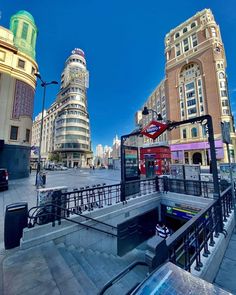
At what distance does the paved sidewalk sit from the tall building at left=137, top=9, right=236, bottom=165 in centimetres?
2907

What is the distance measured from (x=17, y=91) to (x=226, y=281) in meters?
22.5

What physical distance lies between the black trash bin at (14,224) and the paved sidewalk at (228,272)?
4.62 metres

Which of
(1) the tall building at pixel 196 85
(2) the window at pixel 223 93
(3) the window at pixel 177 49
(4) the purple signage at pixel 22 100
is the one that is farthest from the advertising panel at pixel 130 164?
(3) the window at pixel 177 49

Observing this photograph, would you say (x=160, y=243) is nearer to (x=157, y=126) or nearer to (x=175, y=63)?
(x=157, y=126)

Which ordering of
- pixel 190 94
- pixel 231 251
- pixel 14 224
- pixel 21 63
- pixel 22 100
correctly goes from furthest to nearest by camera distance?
pixel 190 94 < pixel 21 63 < pixel 22 100 < pixel 14 224 < pixel 231 251

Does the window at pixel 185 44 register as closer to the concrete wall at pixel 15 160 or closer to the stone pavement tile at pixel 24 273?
the concrete wall at pixel 15 160

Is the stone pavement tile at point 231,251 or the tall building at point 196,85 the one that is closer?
the stone pavement tile at point 231,251

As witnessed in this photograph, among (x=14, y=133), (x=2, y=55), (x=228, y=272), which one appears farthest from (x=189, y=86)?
(x=228, y=272)

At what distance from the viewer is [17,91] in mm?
17766

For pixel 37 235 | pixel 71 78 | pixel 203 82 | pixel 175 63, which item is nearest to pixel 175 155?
pixel 203 82

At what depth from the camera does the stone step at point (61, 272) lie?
267 centimetres

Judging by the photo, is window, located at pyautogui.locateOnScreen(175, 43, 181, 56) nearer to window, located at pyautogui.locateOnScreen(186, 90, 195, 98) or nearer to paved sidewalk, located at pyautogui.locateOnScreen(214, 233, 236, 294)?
window, located at pyautogui.locateOnScreen(186, 90, 195, 98)

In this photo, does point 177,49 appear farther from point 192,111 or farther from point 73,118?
point 73,118

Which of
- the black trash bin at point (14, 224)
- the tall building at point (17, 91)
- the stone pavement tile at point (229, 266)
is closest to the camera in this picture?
the stone pavement tile at point (229, 266)
